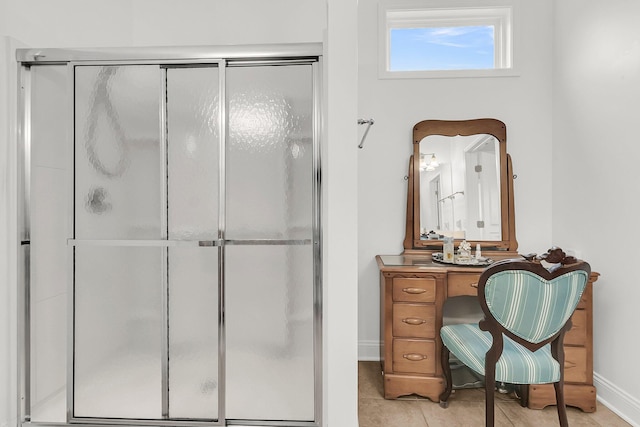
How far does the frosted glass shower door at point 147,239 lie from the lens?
6.06ft

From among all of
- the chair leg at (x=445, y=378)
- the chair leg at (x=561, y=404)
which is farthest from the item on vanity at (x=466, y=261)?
the chair leg at (x=561, y=404)

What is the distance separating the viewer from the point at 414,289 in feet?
7.33

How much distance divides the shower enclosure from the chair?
82 cm

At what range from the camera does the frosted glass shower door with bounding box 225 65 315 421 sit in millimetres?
1844

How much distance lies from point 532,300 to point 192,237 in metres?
1.63

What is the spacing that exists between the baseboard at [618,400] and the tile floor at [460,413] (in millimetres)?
32

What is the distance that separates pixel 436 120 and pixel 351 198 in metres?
1.45

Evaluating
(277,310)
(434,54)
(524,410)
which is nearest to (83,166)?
(277,310)

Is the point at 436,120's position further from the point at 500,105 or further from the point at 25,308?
the point at 25,308

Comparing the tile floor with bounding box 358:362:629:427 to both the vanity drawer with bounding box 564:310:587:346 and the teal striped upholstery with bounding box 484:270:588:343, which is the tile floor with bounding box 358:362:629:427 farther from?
the teal striped upholstery with bounding box 484:270:588:343

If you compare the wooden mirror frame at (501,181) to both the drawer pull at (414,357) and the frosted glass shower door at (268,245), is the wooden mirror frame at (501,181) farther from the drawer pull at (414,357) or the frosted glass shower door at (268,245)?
the frosted glass shower door at (268,245)

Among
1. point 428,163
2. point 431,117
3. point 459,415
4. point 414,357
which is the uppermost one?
point 431,117

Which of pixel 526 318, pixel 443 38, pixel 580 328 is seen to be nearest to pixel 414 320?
pixel 526 318

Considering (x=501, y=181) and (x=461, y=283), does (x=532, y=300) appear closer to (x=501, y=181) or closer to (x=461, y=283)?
(x=461, y=283)
